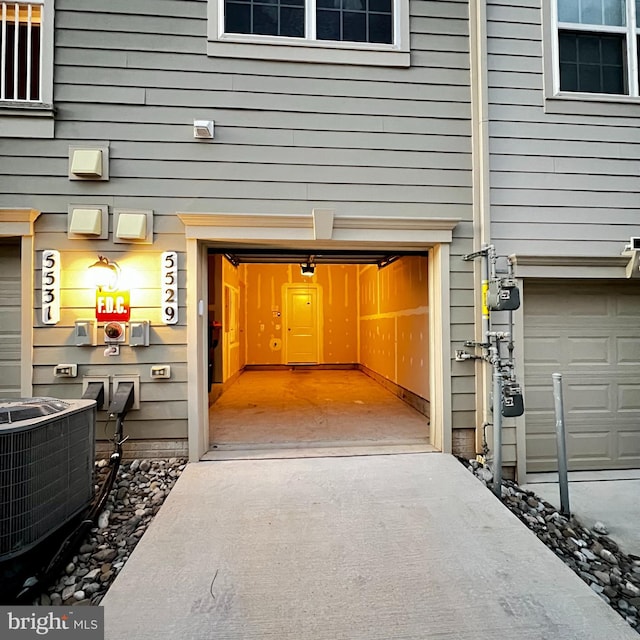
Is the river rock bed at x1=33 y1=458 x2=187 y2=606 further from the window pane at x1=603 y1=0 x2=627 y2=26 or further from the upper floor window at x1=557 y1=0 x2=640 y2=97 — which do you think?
the window pane at x1=603 y1=0 x2=627 y2=26

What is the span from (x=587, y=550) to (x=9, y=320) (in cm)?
460

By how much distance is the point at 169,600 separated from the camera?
1634 millimetres

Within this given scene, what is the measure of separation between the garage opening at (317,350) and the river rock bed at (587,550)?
925mm

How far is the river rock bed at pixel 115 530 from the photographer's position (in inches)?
70.6

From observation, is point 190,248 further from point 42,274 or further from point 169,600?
point 169,600

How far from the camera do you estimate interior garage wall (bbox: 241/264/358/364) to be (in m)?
9.45

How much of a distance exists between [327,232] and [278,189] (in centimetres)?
57

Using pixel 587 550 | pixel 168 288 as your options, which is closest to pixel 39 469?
pixel 168 288

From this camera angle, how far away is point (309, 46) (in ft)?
10.3

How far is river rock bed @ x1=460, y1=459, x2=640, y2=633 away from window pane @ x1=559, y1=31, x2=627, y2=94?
370 centimetres

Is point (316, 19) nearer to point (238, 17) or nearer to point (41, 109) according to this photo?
point (238, 17)

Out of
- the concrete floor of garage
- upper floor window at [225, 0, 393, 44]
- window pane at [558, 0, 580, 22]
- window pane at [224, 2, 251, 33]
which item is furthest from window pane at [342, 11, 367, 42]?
the concrete floor of garage

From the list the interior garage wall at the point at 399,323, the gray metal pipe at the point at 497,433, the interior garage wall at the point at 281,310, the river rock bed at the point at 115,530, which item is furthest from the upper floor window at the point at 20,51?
the interior garage wall at the point at 281,310

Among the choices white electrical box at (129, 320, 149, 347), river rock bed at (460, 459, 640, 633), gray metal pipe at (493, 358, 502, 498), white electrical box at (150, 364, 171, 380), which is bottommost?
river rock bed at (460, 459, 640, 633)
